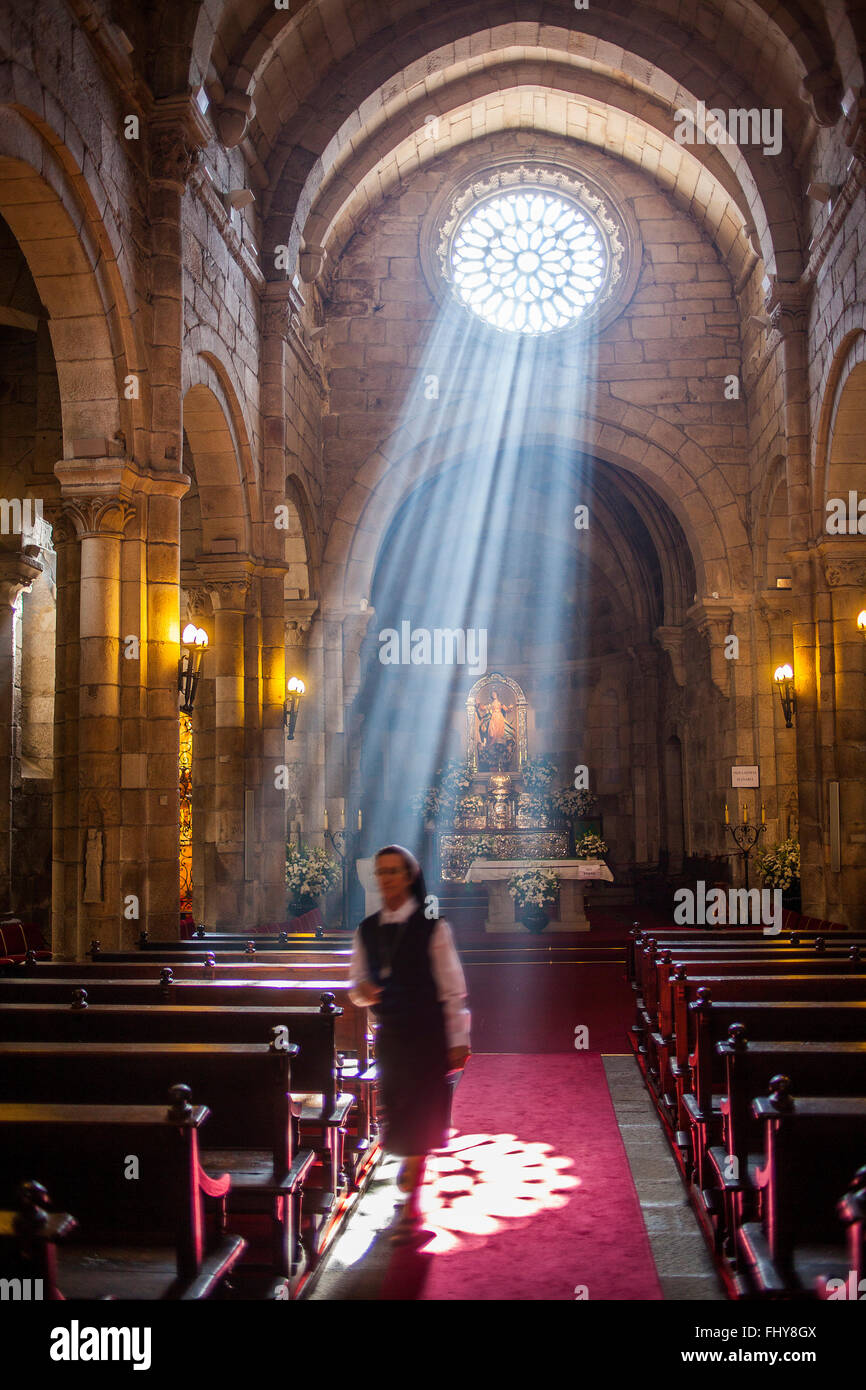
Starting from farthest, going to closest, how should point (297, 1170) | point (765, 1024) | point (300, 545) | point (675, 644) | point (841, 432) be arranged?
point (675, 644)
point (300, 545)
point (841, 432)
point (765, 1024)
point (297, 1170)

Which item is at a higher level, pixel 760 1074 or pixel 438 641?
pixel 438 641

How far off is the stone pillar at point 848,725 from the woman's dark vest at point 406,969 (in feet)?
29.1

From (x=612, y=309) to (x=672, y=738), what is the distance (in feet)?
25.7

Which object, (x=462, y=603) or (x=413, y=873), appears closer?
(x=413, y=873)

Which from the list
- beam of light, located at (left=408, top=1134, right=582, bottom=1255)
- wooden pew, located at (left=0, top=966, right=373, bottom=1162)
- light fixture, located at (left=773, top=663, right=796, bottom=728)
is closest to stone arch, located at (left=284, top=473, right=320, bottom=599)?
light fixture, located at (left=773, top=663, right=796, bottom=728)

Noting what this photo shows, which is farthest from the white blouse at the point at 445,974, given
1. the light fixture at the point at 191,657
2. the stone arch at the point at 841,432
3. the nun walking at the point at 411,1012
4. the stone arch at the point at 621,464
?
the stone arch at the point at 621,464

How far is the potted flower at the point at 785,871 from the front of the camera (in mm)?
14461

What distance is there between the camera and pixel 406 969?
14.6 ft

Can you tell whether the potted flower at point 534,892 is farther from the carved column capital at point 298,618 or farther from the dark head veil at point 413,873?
the dark head veil at point 413,873

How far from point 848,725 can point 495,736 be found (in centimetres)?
1181

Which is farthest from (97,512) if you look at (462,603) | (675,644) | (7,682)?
(462,603)

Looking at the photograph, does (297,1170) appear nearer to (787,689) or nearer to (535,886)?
(535,886)

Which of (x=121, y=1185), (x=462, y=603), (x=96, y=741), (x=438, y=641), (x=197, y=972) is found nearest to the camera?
(x=121, y=1185)
